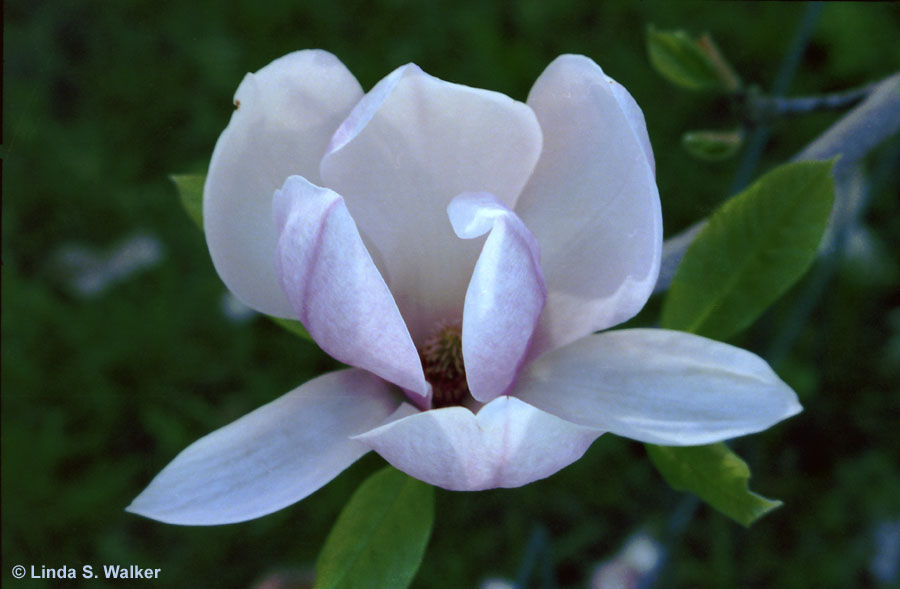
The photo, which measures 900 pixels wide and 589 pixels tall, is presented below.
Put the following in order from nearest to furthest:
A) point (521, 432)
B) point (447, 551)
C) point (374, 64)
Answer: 1. point (521, 432)
2. point (447, 551)
3. point (374, 64)

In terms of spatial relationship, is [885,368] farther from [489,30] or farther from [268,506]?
[268,506]

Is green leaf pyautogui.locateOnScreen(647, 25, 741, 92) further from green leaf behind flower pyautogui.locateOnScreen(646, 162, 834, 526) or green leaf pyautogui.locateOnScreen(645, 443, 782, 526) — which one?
green leaf pyautogui.locateOnScreen(645, 443, 782, 526)

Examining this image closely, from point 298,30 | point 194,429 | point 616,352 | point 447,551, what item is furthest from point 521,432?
point 298,30

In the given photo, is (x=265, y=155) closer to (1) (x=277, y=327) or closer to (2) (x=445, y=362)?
(2) (x=445, y=362)

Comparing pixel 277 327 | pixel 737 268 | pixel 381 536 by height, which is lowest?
pixel 277 327

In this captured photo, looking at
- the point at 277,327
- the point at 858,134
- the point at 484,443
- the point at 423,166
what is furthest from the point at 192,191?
the point at 277,327

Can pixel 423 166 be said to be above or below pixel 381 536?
above

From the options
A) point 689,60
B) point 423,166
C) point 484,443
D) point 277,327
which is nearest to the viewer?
point 484,443
